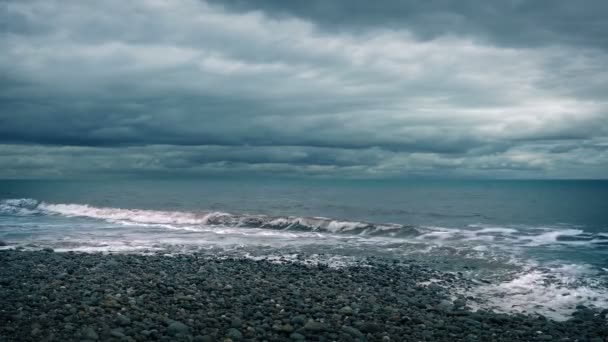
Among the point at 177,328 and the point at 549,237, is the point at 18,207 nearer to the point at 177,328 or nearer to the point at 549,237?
the point at 549,237

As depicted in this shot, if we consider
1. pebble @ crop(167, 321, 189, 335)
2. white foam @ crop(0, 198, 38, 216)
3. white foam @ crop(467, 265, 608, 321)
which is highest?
white foam @ crop(0, 198, 38, 216)

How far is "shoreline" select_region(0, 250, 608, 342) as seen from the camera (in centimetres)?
1148

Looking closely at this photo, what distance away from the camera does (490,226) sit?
40188 mm

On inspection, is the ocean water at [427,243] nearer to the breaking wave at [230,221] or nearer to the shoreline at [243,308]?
the breaking wave at [230,221]

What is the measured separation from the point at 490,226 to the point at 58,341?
35755mm

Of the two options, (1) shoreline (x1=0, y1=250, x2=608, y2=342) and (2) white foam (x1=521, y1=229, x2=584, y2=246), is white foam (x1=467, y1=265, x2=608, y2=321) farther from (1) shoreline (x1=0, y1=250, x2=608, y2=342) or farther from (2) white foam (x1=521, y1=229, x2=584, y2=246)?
(2) white foam (x1=521, y1=229, x2=584, y2=246)

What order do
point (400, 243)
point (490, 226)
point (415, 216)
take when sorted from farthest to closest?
point (415, 216), point (490, 226), point (400, 243)

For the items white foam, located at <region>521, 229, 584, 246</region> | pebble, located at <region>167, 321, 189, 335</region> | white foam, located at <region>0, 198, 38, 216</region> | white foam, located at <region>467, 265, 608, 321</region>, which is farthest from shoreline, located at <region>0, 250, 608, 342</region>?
white foam, located at <region>0, 198, 38, 216</region>

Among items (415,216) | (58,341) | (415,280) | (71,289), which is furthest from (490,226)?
(58,341)

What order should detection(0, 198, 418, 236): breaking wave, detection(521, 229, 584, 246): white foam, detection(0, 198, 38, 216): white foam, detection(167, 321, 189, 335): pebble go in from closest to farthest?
detection(167, 321, 189, 335): pebble, detection(521, 229, 584, 246): white foam, detection(0, 198, 418, 236): breaking wave, detection(0, 198, 38, 216): white foam

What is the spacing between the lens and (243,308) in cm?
1358

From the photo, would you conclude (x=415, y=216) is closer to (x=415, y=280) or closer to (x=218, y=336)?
(x=415, y=280)

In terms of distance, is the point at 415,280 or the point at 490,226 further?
the point at 490,226

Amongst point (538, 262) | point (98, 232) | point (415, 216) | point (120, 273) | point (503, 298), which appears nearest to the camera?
point (503, 298)
